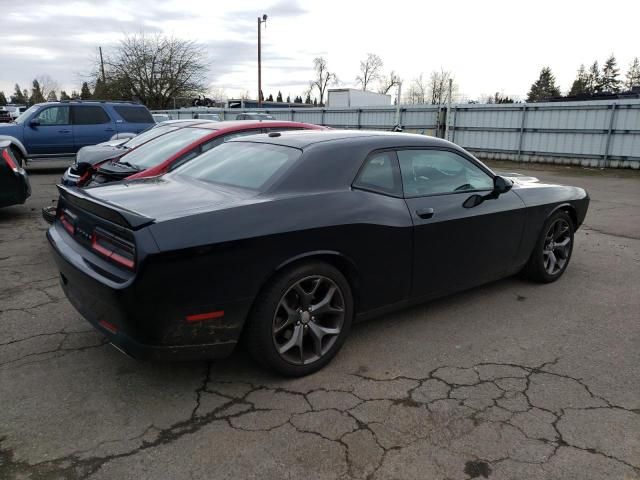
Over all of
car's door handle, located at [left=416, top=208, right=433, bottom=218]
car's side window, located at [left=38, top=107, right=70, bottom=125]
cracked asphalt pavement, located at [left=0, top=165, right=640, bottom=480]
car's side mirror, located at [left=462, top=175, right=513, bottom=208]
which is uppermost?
car's side window, located at [left=38, top=107, right=70, bottom=125]

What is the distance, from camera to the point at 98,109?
13.7 m

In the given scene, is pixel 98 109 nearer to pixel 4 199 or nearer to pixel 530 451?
pixel 4 199

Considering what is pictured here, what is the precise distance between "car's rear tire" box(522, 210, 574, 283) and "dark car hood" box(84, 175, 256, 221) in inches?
121

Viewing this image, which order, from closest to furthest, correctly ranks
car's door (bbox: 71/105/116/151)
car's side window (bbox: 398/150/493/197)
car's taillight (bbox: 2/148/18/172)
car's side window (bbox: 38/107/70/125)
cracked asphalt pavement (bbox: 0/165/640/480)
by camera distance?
cracked asphalt pavement (bbox: 0/165/640/480) → car's side window (bbox: 398/150/493/197) → car's taillight (bbox: 2/148/18/172) → car's side window (bbox: 38/107/70/125) → car's door (bbox: 71/105/116/151)

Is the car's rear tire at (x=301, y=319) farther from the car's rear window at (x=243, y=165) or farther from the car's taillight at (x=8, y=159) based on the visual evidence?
the car's taillight at (x=8, y=159)

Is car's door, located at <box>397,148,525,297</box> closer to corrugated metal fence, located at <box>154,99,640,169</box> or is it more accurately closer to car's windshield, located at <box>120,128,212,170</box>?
car's windshield, located at <box>120,128,212,170</box>

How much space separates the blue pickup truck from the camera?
12859 mm

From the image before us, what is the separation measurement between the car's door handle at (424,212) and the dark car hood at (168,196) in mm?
1241

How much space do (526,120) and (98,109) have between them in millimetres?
14242

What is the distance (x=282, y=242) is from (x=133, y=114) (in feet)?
42.0

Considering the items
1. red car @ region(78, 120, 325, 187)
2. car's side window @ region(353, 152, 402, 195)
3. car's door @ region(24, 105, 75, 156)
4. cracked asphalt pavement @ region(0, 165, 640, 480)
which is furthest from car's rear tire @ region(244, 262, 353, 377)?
car's door @ region(24, 105, 75, 156)

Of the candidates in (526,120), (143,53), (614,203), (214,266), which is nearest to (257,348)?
(214,266)

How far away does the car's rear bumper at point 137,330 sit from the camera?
Result: 2619 mm

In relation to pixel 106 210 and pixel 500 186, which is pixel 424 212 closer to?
pixel 500 186
